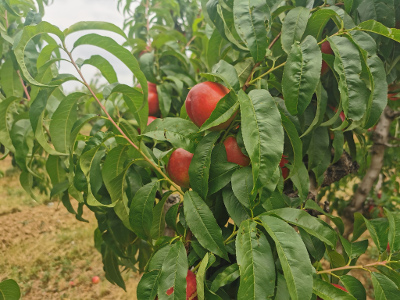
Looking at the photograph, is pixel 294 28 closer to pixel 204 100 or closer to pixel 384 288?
pixel 204 100

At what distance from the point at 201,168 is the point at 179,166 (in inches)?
4.0

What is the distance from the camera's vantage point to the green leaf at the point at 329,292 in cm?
45

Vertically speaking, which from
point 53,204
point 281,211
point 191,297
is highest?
point 281,211

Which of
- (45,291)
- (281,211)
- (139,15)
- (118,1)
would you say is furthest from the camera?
(45,291)

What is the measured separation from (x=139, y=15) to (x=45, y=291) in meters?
1.84

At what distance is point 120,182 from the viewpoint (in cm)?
60

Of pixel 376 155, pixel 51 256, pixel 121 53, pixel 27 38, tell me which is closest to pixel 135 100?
pixel 121 53

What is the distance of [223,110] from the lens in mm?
479

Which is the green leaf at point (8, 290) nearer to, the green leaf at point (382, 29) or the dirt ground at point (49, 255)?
the green leaf at point (382, 29)

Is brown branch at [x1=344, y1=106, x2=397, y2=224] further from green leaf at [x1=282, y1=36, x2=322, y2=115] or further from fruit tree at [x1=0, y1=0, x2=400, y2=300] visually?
green leaf at [x1=282, y1=36, x2=322, y2=115]

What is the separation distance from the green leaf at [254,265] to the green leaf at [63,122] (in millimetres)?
410

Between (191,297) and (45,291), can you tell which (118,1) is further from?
(45,291)

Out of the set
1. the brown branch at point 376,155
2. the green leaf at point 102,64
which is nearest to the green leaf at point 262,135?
the green leaf at point 102,64

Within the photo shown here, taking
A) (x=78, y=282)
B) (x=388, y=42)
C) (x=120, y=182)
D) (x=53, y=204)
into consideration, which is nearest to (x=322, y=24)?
(x=388, y=42)
